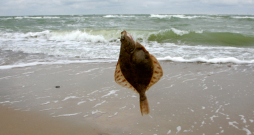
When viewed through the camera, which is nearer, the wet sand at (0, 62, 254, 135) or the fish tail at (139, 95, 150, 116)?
the fish tail at (139, 95, 150, 116)

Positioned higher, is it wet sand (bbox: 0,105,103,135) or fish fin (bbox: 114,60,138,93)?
fish fin (bbox: 114,60,138,93)

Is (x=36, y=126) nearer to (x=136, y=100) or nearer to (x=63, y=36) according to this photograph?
(x=136, y=100)

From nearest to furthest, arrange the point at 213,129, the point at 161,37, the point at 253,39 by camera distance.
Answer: the point at 213,129 < the point at 253,39 < the point at 161,37

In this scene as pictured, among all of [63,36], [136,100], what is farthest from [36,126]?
[63,36]

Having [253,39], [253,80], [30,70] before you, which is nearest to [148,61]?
[253,80]

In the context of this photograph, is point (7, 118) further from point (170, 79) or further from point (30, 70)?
point (170, 79)

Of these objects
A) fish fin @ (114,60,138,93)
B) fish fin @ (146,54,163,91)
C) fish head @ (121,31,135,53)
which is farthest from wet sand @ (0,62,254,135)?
fish head @ (121,31,135,53)

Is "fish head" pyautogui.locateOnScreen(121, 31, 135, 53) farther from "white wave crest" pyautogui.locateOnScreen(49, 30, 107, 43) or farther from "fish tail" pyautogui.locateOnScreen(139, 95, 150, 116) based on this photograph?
"white wave crest" pyautogui.locateOnScreen(49, 30, 107, 43)
